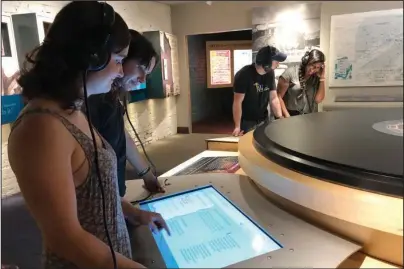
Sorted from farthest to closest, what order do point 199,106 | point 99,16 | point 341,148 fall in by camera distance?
point 199,106 → point 341,148 → point 99,16

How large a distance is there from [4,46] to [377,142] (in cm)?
56

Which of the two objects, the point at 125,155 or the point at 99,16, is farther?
the point at 125,155

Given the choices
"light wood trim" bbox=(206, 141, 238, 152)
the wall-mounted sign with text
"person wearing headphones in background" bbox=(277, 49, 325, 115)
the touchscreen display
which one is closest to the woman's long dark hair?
"person wearing headphones in background" bbox=(277, 49, 325, 115)

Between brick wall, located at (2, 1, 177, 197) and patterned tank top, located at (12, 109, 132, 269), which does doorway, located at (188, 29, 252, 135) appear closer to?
brick wall, located at (2, 1, 177, 197)

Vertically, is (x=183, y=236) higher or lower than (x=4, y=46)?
lower

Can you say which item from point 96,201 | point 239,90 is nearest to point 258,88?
point 239,90

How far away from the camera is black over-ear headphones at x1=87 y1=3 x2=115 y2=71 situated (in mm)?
305

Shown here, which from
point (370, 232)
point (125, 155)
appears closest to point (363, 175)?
point (370, 232)

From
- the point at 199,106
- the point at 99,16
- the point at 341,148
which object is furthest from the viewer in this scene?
the point at 199,106

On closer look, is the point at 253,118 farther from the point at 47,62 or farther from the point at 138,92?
the point at 47,62

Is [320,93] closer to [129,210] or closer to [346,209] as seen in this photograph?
[346,209]

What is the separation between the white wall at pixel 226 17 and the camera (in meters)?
0.36

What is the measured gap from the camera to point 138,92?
538 millimetres

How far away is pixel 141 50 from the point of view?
1.43ft
